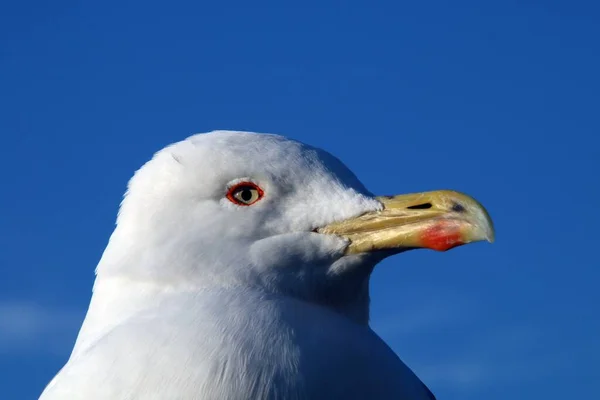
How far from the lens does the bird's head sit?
5.91m

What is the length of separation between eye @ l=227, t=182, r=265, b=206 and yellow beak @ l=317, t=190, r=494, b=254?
417 mm

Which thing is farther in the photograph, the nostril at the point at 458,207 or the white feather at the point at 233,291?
the nostril at the point at 458,207

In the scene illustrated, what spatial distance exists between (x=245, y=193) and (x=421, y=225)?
1042 mm

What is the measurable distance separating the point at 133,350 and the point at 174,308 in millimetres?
355

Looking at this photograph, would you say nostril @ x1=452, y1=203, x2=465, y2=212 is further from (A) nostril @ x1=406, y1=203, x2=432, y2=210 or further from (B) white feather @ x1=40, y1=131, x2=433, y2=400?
(B) white feather @ x1=40, y1=131, x2=433, y2=400

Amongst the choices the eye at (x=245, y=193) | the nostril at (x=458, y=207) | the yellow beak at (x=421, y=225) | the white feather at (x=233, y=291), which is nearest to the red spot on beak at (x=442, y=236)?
the yellow beak at (x=421, y=225)

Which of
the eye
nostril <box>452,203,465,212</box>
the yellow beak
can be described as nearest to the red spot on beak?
the yellow beak

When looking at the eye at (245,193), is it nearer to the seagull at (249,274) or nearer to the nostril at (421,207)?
the seagull at (249,274)

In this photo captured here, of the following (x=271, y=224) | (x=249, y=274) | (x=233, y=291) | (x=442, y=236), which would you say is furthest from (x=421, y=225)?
(x=233, y=291)

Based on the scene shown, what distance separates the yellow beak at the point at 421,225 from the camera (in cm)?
591

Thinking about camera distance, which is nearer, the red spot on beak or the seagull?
the seagull

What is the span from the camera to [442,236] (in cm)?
593

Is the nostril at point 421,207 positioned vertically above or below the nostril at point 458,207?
above

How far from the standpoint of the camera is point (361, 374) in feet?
18.4
